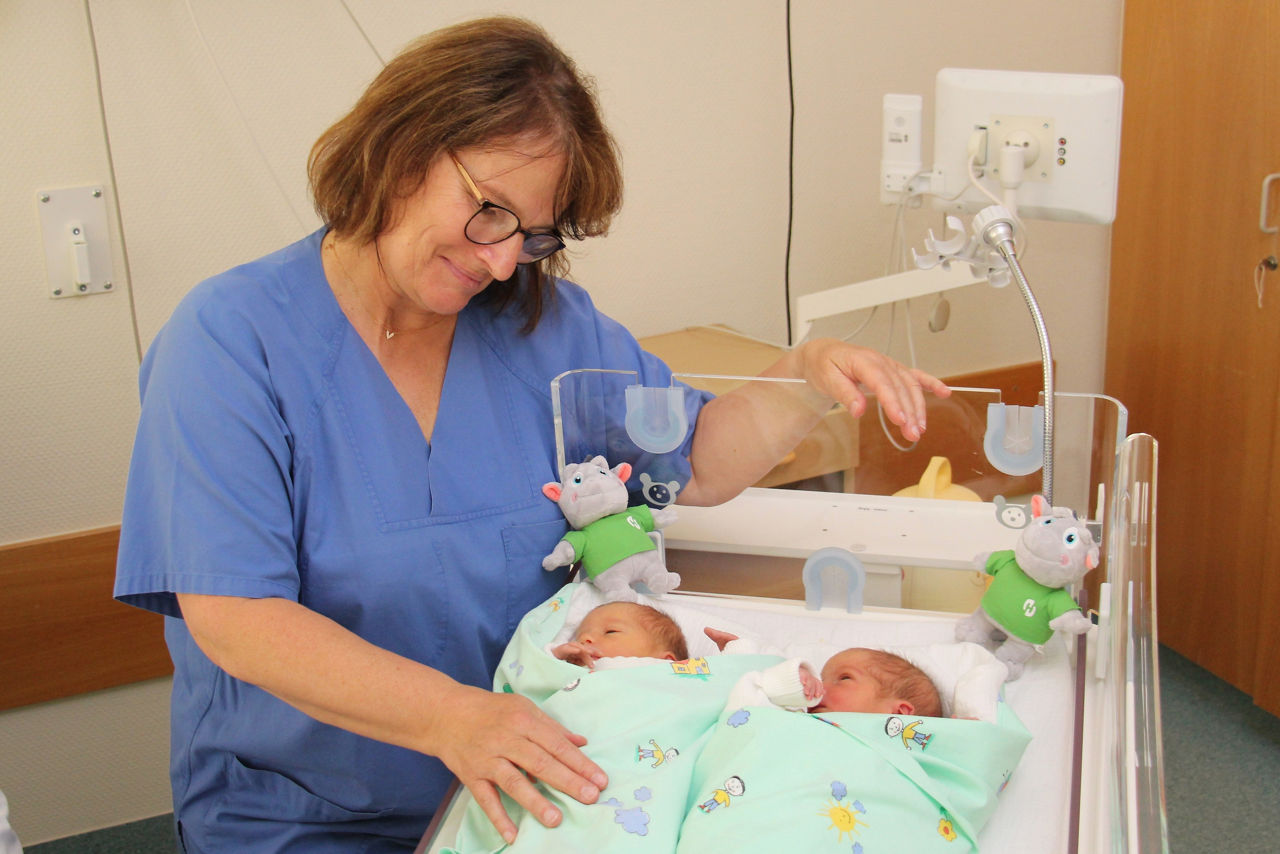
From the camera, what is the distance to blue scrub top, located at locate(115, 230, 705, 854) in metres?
1.10

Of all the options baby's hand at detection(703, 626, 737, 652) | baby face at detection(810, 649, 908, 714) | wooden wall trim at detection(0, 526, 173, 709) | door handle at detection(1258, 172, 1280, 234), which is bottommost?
wooden wall trim at detection(0, 526, 173, 709)

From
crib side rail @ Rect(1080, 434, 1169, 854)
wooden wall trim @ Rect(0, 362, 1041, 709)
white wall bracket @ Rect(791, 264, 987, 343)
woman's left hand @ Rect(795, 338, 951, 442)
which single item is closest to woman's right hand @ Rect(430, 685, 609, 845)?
crib side rail @ Rect(1080, 434, 1169, 854)

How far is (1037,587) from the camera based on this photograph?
47.9 inches

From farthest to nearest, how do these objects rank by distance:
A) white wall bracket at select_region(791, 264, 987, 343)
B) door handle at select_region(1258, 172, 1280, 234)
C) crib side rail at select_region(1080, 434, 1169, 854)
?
door handle at select_region(1258, 172, 1280, 234), white wall bracket at select_region(791, 264, 987, 343), crib side rail at select_region(1080, 434, 1169, 854)

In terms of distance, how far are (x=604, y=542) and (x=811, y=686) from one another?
1.11 feet

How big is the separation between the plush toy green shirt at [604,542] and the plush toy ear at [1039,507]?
1.53ft

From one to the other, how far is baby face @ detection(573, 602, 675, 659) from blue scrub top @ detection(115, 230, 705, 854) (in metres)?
0.10

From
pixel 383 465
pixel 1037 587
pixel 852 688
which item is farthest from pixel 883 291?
pixel 383 465

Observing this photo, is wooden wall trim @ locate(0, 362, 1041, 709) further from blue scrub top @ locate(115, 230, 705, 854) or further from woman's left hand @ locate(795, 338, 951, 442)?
blue scrub top @ locate(115, 230, 705, 854)

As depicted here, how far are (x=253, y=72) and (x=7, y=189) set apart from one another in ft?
1.53

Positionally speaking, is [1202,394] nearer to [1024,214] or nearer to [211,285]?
Result: [1024,214]

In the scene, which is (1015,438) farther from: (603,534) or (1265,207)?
(1265,207)

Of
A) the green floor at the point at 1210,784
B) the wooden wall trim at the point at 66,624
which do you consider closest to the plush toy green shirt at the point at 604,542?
the wooden wall trim at the point at 66,624

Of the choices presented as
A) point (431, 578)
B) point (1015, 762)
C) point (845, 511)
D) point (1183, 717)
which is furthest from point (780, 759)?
point (1183, 717)
